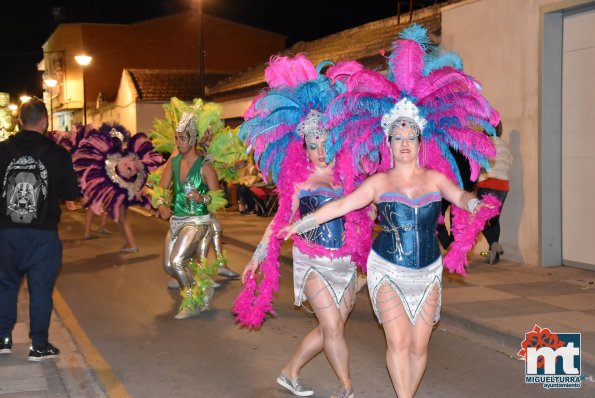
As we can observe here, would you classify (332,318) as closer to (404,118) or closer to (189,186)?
(404,118)

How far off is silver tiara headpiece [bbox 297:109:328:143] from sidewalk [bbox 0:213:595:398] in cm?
244

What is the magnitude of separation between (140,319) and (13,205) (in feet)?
8.31

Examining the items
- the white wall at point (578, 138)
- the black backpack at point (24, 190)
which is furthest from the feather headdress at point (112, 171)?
the black backpack at point (24, 190)

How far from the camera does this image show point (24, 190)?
648 cm

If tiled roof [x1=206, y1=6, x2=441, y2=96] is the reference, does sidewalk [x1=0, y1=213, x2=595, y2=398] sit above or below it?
below

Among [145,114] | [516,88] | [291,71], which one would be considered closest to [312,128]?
[291,71]

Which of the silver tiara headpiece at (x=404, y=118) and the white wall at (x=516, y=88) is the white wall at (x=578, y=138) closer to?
the white wall at (x=516, y=88)

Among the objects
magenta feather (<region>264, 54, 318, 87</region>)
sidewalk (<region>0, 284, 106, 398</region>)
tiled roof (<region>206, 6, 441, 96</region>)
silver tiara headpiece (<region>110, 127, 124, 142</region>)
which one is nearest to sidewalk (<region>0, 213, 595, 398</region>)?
sidewalk (<region>0, 284, 106, 398</region>)

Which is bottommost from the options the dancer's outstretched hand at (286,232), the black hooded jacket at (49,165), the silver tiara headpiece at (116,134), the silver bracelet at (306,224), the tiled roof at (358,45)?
the dancer's outstretched hand at (286,232)

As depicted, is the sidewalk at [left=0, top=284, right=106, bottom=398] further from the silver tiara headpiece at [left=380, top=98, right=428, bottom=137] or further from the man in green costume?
the silver tiara headpiece at [left=380, top=98, right=428, bottom=137]

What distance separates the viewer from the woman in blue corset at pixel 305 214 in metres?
5.31

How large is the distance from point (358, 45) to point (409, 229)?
52.7 feet

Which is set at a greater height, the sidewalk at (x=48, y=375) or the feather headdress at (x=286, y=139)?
the feather headdress at (x=286, y=139)

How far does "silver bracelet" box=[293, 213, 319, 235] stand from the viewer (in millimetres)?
5027
